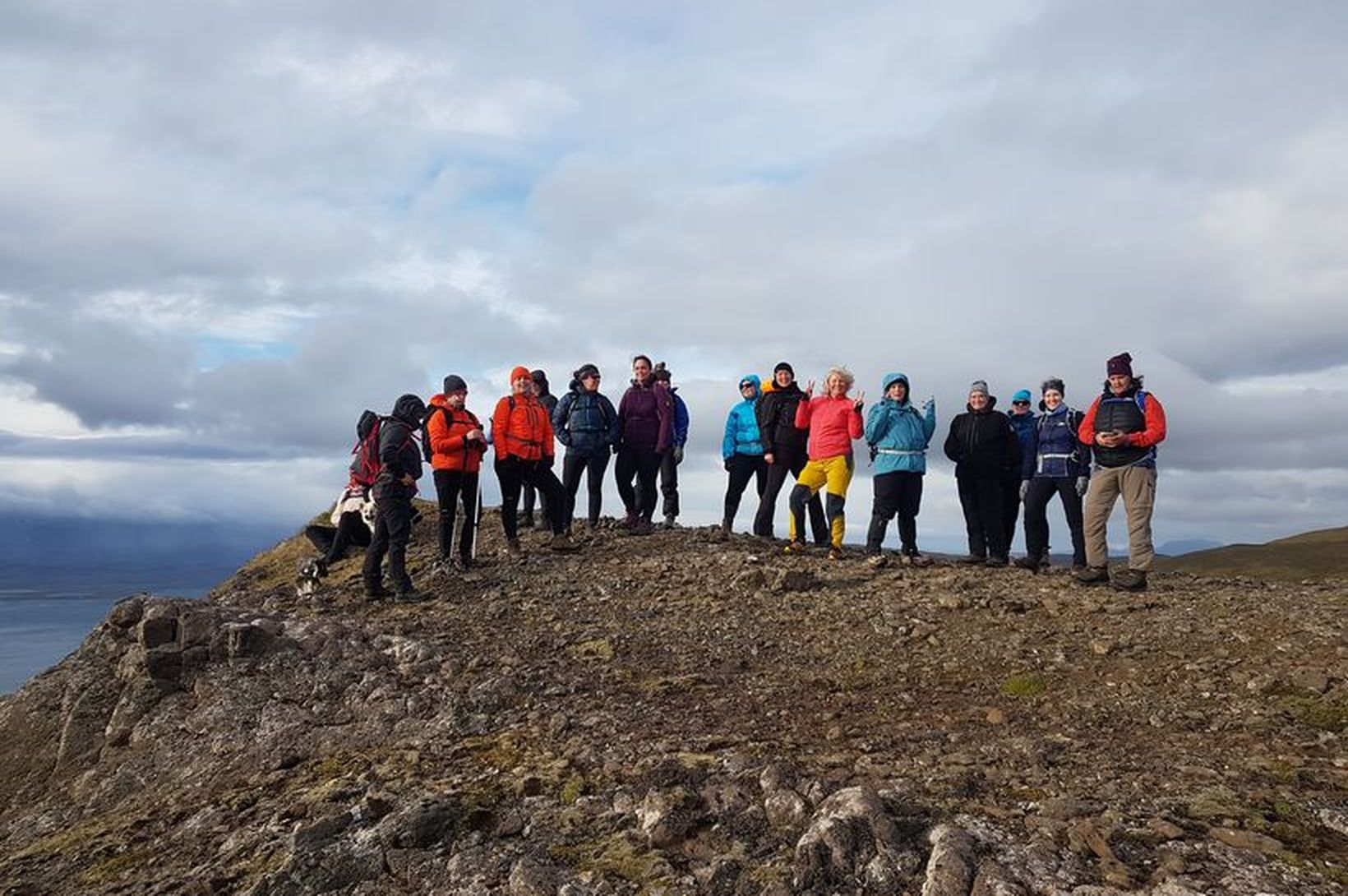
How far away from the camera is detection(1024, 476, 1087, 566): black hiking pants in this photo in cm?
1453

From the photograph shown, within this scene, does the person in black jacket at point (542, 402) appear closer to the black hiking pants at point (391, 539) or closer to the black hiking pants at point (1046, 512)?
the black hiking pants at point (391, 539)

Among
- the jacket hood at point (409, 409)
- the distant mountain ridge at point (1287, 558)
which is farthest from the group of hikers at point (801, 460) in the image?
the distant mountain ridge at point (1287, 558)

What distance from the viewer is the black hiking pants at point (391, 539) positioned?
43.2 ft

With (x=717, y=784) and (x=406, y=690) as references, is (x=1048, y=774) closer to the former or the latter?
(x=717, y=784)

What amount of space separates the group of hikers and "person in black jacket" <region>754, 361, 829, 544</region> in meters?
0.03

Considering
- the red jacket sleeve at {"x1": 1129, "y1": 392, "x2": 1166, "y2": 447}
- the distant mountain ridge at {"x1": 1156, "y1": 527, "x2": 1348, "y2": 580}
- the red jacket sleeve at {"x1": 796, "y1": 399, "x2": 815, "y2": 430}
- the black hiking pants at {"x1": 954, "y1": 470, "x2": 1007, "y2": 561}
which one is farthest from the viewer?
the distant mountain ridge at {"x1": 1156, "y1": 527, "x2": 1348, "y2": 580}

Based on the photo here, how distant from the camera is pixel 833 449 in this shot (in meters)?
15.1

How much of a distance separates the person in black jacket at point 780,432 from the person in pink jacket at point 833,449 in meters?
0.55

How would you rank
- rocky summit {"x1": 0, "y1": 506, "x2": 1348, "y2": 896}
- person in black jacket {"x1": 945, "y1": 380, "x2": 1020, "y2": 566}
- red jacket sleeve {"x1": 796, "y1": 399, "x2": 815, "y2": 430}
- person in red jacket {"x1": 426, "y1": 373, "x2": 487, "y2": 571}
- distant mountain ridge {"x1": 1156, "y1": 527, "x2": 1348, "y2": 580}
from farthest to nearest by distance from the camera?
distant mountain ridge {"x1": 1156, "y1": 527, "x2": 1348, "y2": 580} < red jacket sleeve {"x1": 796, "y1": 399, "x2": 815, "y2": 430} < person in black jacket {"x1": 945, "y1": 380, "x2": 1020, "y2": 566} < person in red jacket {"x1": 426, "y1": 373, "x2": 487, "y2": 571} < rocky summit {"x1": 0, "y1": 506, "x2": 1348, "y2": 896}

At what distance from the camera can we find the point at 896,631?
36.7ft

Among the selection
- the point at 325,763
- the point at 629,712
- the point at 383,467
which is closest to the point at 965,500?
the point at 629,712

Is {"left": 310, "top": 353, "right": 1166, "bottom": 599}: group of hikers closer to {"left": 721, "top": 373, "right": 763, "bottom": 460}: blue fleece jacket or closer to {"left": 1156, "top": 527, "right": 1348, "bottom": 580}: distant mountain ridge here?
{"left": 721, "top": 373, "right": 763, "bottom": 460}: blue fleece jacket

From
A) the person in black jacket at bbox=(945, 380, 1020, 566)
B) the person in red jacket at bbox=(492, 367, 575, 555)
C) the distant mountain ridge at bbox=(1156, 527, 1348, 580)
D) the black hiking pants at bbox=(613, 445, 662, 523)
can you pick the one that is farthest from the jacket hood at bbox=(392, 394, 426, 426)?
the distant mountain ridge at bbox=(1156, 527, 1348, 580)

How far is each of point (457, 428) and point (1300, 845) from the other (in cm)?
1210
